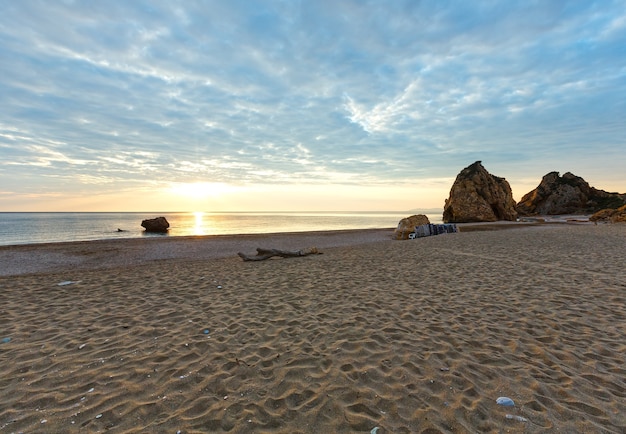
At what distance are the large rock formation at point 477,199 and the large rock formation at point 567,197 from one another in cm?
2867

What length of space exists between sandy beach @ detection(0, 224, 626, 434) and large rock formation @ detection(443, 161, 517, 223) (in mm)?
54126

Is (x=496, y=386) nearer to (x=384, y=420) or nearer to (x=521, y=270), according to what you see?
(x=384, y=420)

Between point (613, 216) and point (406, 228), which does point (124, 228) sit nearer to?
point (406, 228)

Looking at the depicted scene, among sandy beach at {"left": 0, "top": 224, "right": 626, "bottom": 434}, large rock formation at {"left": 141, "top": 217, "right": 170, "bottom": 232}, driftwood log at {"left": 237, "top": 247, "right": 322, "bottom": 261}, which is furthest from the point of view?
large rock formation at {"left": 141, "top": 217, "right": 170, "bottom": 232}

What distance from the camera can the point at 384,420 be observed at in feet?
12.2

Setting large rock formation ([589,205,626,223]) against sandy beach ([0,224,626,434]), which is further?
large rock formation ([589,205,626,223])

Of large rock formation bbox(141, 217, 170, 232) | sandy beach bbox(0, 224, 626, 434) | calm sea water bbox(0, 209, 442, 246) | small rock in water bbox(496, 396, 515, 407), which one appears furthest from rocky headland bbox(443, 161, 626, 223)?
large rock formation bbox(141, 217, 170, 232)

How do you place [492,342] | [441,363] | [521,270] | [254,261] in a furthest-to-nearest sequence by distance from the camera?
[254,261] < [521,270] < [492,342] < [441,363]

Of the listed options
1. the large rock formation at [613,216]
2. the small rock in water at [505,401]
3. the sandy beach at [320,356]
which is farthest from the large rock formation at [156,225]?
the large rock formation at [613,216]

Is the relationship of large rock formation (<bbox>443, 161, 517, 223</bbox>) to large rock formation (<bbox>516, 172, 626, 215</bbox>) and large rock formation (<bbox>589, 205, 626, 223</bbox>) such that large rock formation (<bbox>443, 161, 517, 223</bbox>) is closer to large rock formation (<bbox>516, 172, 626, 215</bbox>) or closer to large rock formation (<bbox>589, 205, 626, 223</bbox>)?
large rock formation (<bbox>589, 205, 626, 223</bbox>)

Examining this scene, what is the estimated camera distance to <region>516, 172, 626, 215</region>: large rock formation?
81000 millimetres

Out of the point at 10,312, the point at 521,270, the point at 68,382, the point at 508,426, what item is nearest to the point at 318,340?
the point at 508,426

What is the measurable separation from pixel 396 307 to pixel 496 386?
11.6ft

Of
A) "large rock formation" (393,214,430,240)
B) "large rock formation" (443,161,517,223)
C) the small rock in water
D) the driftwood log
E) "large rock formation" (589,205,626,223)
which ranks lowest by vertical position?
the small rock in water
